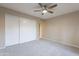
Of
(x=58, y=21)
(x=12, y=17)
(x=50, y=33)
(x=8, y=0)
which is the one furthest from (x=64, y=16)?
(x=8, y=0)

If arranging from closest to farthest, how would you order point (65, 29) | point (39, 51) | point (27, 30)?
1. point (39, 51)
2. point (65, 29)
3. point (27, 30)

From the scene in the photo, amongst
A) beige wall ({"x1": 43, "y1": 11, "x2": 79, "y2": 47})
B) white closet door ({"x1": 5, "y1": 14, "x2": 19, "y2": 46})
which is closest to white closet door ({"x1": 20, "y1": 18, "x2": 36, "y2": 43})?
white closet door ({"x1": 5, "y1": 14, "x2": 19, "y2": 46})

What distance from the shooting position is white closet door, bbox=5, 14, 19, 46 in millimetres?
4288

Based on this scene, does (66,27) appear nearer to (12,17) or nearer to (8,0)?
(12,17)

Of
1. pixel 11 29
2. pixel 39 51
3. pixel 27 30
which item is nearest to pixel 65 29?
pixel 39 51

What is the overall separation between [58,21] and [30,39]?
102 inches

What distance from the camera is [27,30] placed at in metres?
5.64

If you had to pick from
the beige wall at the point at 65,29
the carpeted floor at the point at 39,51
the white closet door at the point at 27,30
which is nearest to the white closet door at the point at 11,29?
the white closet door at the point at 27,30

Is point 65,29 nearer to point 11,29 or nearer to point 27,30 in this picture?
point 27,30

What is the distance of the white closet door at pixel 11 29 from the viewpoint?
4288 millimetres

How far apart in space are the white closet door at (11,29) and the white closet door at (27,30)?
16.7 inches

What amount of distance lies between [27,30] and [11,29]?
53.8 inches

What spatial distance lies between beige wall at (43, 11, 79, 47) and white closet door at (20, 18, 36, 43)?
57.3 inches

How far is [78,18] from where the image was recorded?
13.9ft
